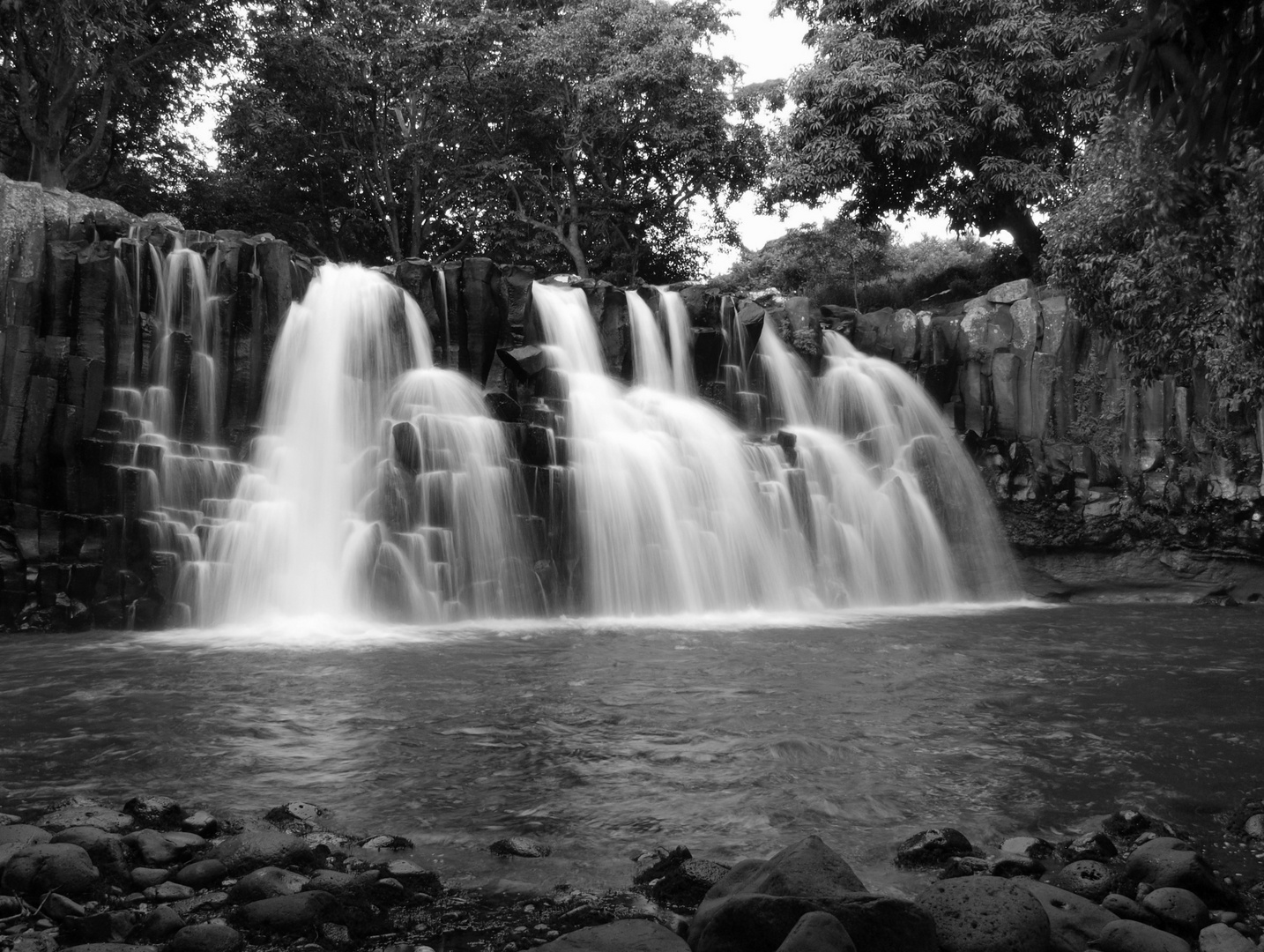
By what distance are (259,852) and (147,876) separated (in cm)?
50

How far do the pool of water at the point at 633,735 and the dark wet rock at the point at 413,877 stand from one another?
0.22 metres

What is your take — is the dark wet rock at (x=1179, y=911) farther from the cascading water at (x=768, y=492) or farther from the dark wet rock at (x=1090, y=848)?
the cascading water at (x=768, y=492)

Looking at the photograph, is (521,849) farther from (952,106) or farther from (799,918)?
(952,106)

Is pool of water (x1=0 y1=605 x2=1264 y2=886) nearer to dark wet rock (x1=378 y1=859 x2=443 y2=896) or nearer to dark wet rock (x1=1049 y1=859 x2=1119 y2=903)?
dark wet rock (x1=378 y1=859 x2=443 y2=896)

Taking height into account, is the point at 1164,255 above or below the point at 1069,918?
above

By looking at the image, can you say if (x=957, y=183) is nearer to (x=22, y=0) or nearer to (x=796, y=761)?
(x=22, y=0)

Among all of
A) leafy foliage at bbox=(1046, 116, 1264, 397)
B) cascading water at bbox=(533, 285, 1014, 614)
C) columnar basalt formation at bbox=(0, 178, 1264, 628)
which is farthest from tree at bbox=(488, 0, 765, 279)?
leafy foliage at bbox=(1046, 116, 1264, 397)

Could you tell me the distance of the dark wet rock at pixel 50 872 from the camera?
4.57 m

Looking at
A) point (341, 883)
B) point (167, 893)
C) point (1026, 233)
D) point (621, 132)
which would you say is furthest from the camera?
point (621, 132)

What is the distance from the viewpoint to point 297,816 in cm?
597

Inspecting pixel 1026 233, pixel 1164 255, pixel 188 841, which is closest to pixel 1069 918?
pixel 188 841

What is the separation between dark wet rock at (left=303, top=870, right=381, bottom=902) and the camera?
4656mm

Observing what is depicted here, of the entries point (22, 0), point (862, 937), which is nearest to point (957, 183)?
point (22, 0)

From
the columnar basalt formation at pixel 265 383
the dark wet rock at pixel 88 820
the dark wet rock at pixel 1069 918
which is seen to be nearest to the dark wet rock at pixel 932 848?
the dark wet rock at pixel 1069 918
